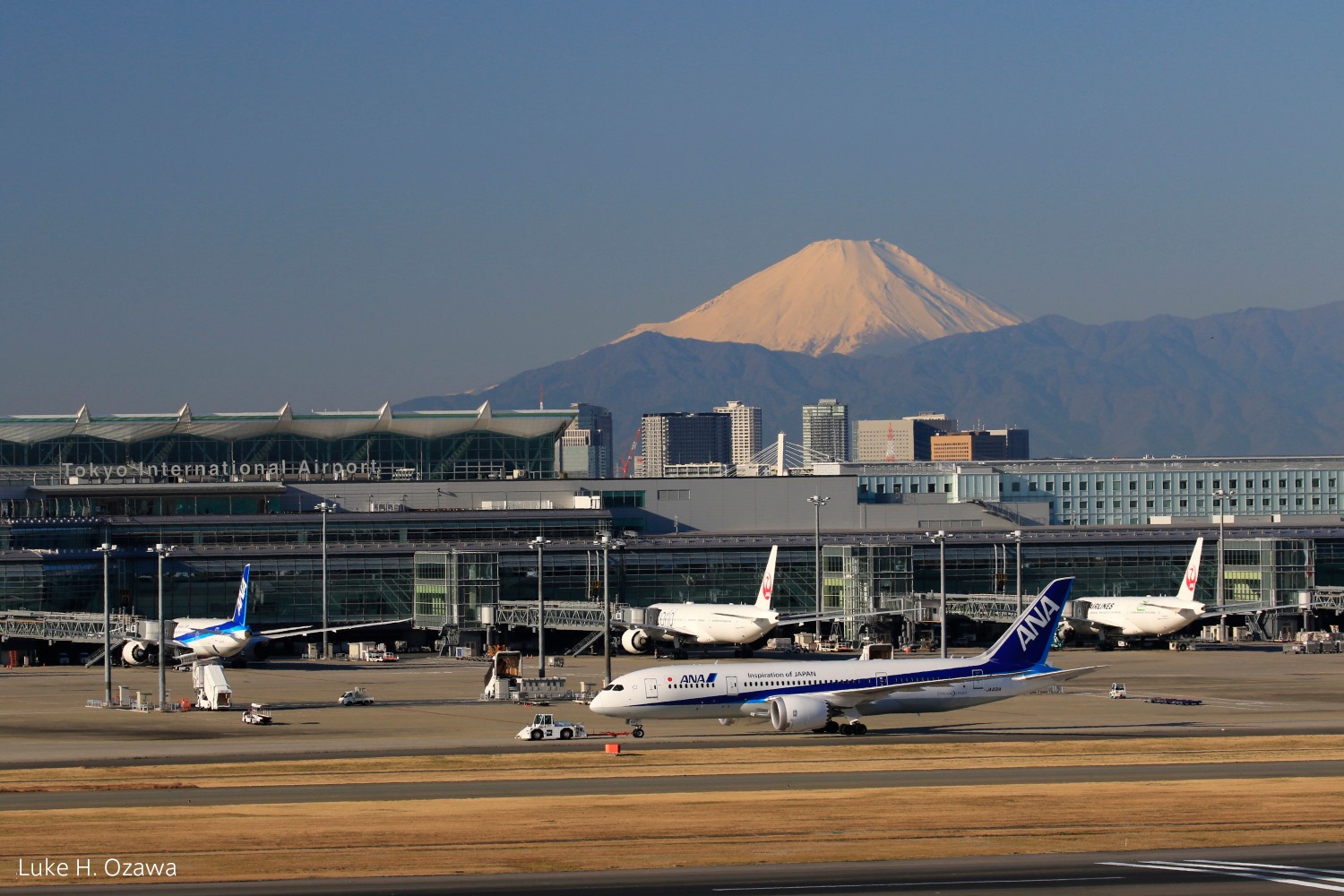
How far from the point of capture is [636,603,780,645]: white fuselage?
12738cm

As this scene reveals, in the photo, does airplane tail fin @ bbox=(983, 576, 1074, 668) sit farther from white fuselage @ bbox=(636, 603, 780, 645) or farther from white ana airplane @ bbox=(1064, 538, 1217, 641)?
white ana airplane @ bbox=(1064, 538, 1217, 641)

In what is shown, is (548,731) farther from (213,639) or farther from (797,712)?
(213,639)

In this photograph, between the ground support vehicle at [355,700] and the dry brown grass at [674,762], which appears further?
the ground support vehicle at [355,700]

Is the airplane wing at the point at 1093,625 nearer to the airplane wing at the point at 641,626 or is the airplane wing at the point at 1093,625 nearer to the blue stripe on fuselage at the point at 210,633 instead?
the airplane wing at the point at 641,626

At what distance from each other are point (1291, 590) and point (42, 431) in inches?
5309

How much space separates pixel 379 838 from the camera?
4641cm

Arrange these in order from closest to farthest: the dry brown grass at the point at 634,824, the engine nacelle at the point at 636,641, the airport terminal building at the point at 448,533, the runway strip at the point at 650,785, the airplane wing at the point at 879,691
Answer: the dry brown grass at the point at 634,824
the runway strip at the point at 650,785
the airplane wing at the point at 879,691
the engine nacelle at the point at 636,641
the airport terminal building at the point at 448,533

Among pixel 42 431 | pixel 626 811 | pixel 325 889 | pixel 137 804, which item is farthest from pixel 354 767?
pixel 42 431

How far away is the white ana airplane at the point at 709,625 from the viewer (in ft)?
419

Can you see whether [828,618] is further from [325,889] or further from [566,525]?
[325,889]

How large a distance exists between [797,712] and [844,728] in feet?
9.87

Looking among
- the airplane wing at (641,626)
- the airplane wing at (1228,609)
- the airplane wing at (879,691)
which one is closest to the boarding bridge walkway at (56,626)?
the airplane wing at (641,626)

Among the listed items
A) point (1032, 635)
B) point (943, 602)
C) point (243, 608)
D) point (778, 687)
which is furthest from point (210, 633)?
point (1032, 635)

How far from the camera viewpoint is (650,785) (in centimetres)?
5872
